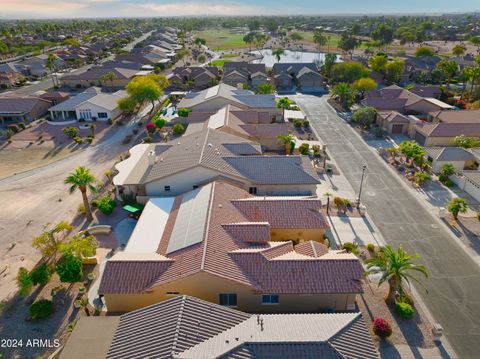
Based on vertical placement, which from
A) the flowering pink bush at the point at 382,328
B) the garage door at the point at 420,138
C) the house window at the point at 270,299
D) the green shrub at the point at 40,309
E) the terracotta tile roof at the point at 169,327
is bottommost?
the green shrub at the point at 40,309

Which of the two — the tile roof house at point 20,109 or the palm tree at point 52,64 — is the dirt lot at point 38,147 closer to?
the tile roof house at point 20,109

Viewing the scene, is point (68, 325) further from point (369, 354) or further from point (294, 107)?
point (294, 107)

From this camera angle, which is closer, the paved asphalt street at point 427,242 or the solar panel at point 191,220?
the paved asphalt street at point 427,242

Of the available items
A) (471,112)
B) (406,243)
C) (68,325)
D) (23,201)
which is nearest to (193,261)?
(68,325)

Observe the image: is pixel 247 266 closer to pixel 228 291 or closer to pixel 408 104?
pixel 228 291

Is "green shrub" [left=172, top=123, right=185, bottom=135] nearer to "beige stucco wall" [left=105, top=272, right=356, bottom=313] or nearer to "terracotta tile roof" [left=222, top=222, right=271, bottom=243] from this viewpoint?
"terracotta tile roof" [left=222, top=222, right=271, bottom=243]

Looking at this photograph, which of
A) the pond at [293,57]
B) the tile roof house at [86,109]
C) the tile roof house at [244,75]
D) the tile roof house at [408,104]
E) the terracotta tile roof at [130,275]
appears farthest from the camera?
the pond at [293,57]

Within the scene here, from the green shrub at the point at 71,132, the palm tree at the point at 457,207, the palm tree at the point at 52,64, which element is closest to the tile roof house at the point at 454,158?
the palm tree at the point at 457,207

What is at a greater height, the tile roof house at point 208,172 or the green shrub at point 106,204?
the tile roof house at point 208,172
